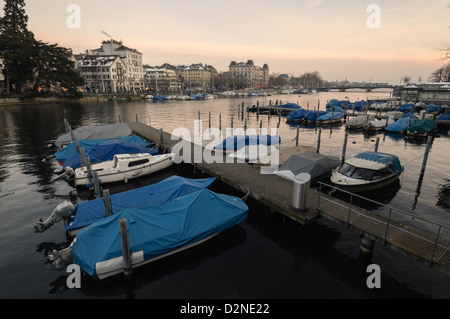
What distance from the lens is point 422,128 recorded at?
128ft

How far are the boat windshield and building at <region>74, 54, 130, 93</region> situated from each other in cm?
13937

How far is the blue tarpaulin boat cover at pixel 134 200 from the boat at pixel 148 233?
6.13 feet

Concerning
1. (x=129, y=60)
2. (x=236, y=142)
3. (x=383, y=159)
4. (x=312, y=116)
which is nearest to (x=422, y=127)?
(x=312, y=116)

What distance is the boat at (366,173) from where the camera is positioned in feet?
60.8

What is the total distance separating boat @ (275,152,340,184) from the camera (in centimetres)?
1825

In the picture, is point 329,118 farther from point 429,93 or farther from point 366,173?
point 429,93

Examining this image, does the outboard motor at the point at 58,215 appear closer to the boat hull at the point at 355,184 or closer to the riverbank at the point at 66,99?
the boat hull at the point at 355,184

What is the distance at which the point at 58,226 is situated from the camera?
49.7ft

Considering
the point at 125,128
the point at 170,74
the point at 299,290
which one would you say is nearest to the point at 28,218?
the point at 299,290

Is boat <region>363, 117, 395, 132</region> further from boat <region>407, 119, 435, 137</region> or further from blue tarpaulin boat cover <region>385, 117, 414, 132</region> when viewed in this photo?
boat <region>407, 119, 435, 137</region>

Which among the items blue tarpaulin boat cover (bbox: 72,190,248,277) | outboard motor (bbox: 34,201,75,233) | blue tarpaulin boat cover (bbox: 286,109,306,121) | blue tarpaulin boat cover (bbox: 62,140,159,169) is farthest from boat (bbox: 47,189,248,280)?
blue tarpaulin boat cover (bbox: 286,109,306,121)

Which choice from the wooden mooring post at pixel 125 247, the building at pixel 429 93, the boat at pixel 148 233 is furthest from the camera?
the building at pixel 429 93

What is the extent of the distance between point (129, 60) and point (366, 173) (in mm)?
164149

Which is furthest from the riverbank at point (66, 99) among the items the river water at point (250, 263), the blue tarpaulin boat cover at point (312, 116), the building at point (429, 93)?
the building at point (429, 93)
